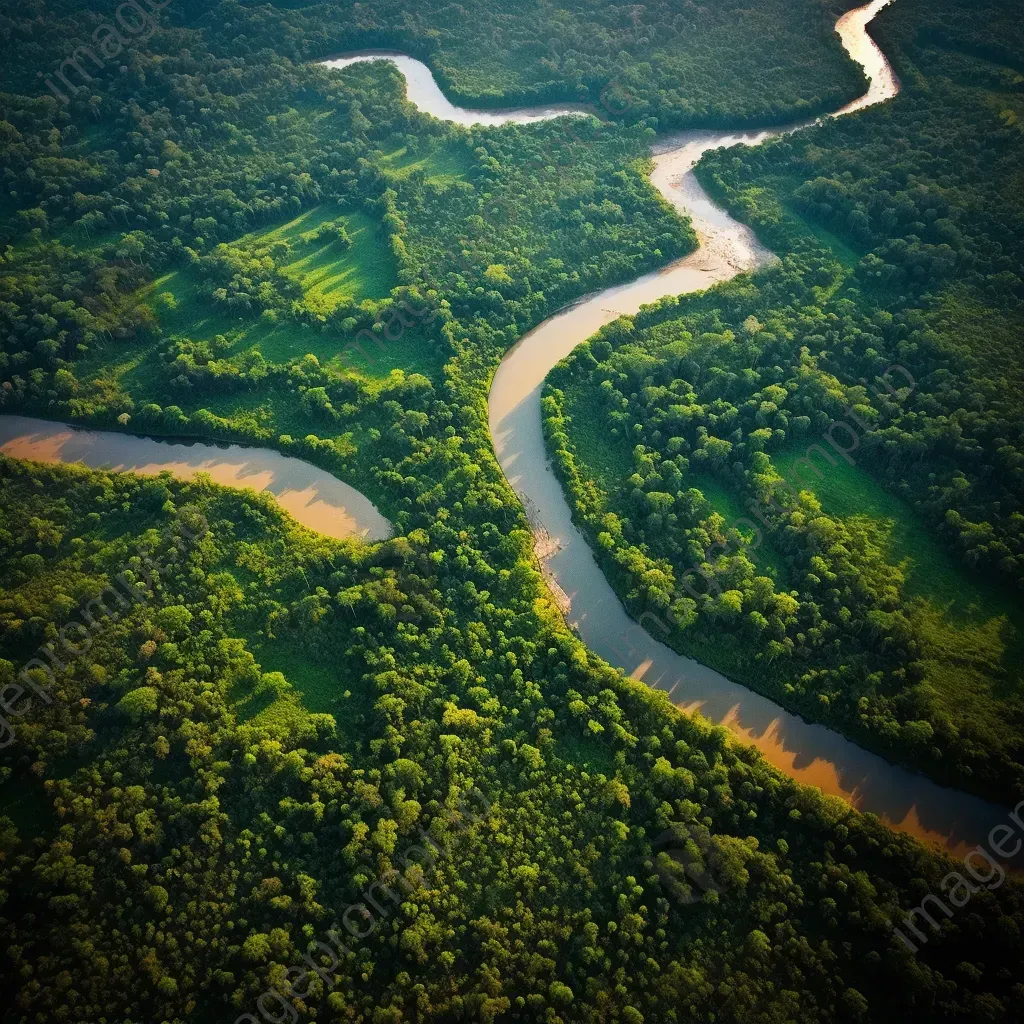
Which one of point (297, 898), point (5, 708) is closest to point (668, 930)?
point (297, 898)

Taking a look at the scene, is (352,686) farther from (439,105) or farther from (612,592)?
(439,105)

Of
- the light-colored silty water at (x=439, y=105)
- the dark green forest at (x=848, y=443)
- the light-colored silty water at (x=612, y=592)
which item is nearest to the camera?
the light-colored silty water at (x=612, y=592)

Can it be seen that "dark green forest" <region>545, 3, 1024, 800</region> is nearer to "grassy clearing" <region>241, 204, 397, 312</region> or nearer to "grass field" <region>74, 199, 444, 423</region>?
"grass field" <region>74, 199, 444, 423</region>

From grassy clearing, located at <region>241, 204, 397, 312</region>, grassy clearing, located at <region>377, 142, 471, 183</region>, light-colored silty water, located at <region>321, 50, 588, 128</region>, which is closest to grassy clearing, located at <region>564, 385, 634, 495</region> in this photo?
grassy clearing, located at <region>241, 204, 397, 312</region>

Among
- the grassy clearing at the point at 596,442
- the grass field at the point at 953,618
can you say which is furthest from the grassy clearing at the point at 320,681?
the grass field at the point at 953,618

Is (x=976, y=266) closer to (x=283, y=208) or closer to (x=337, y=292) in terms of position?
(x=337, y=292)

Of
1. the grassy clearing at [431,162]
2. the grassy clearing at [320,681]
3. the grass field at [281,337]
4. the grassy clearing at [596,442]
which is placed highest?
the grassy clearing at [431,162]

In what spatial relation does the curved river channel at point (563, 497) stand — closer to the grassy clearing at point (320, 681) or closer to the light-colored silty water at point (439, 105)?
the light-colored silty water at point (439, 105)

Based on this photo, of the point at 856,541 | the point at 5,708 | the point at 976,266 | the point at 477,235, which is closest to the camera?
the point at 5,708
